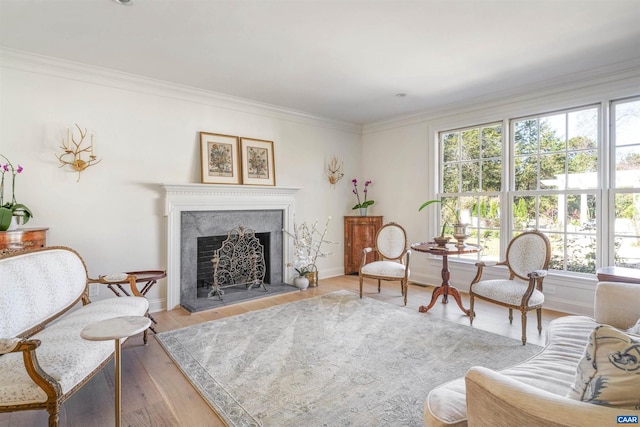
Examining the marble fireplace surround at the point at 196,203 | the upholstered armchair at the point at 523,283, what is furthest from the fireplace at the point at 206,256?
the upholstered armchair at the point at 523,283

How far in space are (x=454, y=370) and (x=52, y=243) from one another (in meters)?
3.70

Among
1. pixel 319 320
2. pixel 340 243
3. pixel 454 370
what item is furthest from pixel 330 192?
pixel 454 370

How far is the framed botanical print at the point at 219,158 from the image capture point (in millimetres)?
3955

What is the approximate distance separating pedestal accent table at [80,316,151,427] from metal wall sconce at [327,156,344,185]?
3952mm

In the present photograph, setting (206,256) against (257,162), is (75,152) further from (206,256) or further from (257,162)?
(257,162)

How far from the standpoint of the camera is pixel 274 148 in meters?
4.62

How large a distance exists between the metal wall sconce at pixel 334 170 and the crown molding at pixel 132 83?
0.79 meters

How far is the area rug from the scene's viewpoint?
73.0 inches

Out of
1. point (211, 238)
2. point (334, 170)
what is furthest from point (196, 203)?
point (334, 170)

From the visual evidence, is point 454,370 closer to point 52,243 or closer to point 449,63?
point 449,63

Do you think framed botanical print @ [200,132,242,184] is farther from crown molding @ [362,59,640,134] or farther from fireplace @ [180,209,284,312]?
crown molding @ [362,59,640,134]

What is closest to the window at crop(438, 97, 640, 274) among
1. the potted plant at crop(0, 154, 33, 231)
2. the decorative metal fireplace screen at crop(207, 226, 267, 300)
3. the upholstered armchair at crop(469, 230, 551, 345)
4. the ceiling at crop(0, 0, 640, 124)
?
the ceiling at crop(0, 0, 640, 124)

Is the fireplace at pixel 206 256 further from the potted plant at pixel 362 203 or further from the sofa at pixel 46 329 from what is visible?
the potted plant at pixel 362 203

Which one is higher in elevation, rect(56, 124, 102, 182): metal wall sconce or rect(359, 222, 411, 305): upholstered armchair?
rect(56, 124, 102, 182): metal wall sconce
